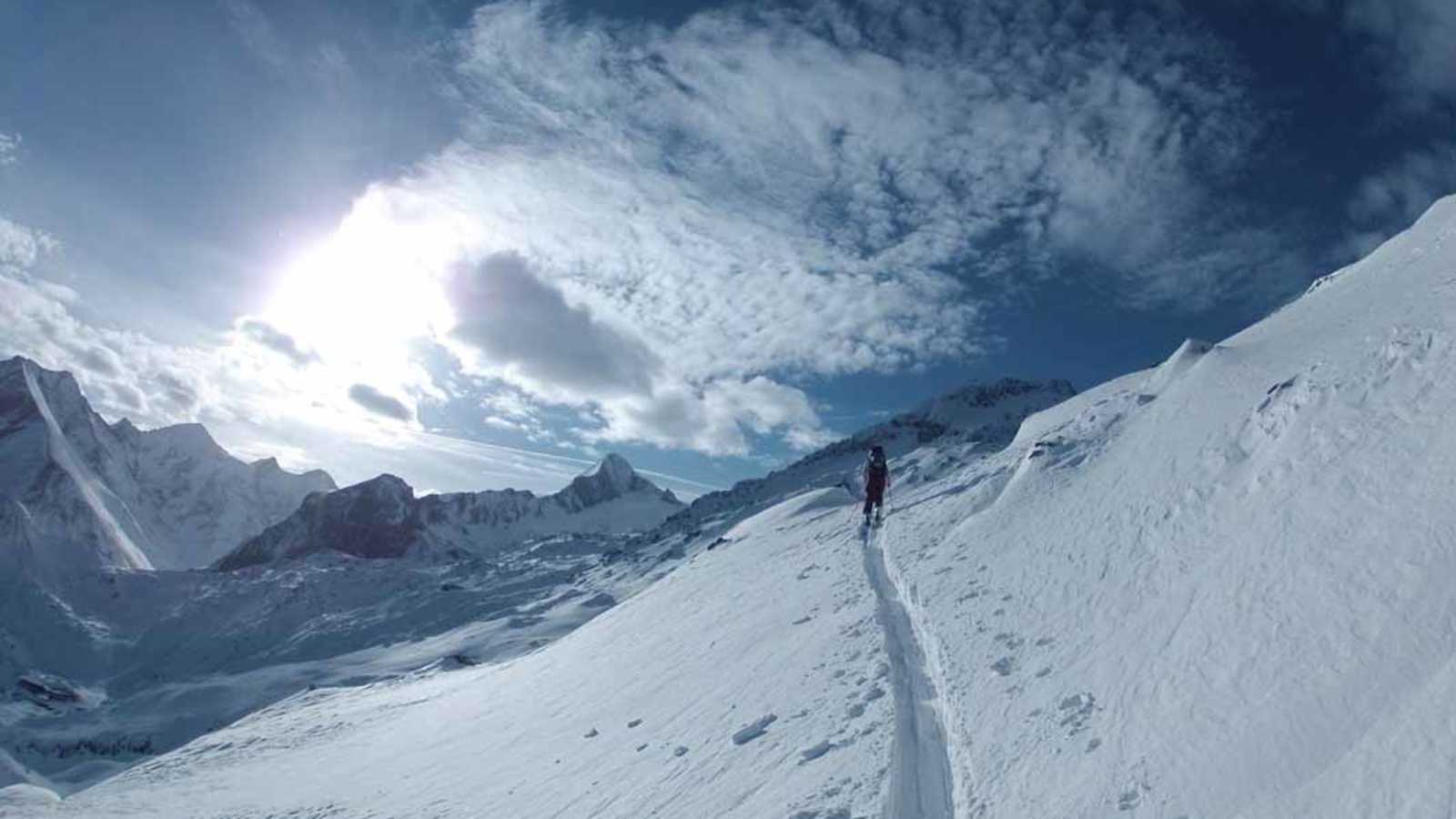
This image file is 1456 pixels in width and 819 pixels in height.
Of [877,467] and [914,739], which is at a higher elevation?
[877,467]

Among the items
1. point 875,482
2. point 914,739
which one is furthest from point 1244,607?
point 875,482

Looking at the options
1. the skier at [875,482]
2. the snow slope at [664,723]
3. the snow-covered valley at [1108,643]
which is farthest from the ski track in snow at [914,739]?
the skier at [875,482]

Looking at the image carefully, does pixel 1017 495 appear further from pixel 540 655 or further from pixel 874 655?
pixel 540 655

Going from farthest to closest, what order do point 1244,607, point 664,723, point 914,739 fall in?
point 664,723 < point 914,739 < point 1244,607

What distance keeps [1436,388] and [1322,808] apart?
835 cm

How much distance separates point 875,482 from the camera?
33.1 meters

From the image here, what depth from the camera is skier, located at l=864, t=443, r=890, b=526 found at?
107 feet

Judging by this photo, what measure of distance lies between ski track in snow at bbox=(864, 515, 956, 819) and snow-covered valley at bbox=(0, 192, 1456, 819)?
0.06 m

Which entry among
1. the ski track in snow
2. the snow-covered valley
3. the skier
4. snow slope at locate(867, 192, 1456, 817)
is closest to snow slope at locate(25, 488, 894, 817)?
the snow-covered valley

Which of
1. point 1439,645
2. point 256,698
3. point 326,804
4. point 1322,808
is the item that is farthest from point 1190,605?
point 256,698

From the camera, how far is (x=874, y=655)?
1625 centimetres

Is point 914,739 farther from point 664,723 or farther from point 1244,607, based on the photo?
point 664,723

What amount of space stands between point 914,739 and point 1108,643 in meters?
3.47

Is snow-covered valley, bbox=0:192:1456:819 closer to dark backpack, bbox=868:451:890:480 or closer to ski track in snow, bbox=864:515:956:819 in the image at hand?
ski track in snow, bbox=864:515:956:819
